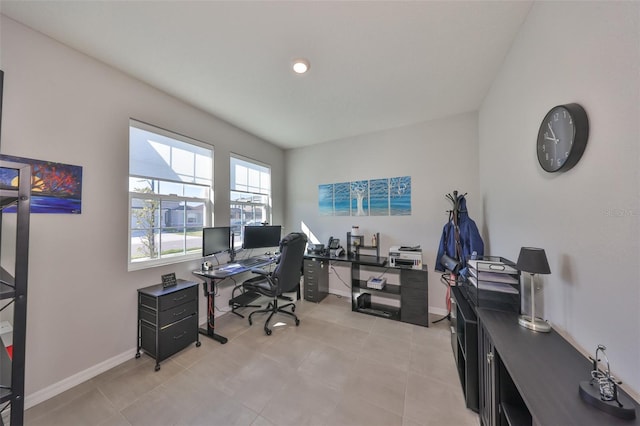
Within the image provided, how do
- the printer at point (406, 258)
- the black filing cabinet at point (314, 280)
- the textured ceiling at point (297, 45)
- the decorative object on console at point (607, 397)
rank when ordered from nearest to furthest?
the decorative object on console at point (607, 397) < the textured ceiling at point (297, 45) < the printer at point (406, 258) < the black filing cabinet at point (314, 280)

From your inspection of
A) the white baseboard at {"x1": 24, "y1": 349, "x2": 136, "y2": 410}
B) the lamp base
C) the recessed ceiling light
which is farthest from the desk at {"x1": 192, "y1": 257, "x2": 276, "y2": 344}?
the lamp base

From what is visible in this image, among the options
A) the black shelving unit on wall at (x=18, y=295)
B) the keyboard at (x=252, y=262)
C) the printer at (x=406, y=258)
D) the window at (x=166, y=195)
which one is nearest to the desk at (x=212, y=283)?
the keyboard at (x=252, y=262)

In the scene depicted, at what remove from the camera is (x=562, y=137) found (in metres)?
1.19

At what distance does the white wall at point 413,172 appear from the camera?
123 inches

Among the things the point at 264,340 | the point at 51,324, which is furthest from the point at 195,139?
the point at 264,340

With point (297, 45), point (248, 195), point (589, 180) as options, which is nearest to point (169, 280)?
point (248, 195)

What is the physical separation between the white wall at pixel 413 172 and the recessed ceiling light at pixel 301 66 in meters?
A: 1.97

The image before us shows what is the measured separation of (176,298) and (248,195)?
2.04m

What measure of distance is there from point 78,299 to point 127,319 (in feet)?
1.58

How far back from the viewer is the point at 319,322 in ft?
9.86

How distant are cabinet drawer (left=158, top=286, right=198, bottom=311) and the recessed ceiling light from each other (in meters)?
2.60

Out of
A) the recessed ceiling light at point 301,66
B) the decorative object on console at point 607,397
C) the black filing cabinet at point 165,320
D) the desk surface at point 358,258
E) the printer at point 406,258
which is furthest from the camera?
the desk surface at point 358,258

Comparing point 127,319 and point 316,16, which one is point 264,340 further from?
point 316,16

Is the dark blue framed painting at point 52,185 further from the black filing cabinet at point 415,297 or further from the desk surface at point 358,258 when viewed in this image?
the black filing cabinet at point 415,297
